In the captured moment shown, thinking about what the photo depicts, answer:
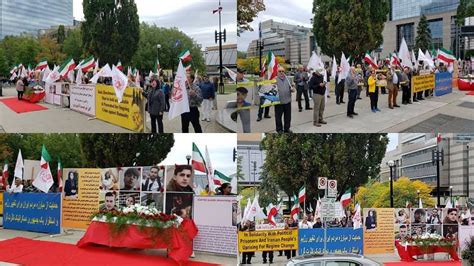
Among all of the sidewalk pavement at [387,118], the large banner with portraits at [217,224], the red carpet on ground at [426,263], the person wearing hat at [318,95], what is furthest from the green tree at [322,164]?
the person wearing hat at [318,95]

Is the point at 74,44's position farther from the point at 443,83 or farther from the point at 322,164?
the point at 322,164

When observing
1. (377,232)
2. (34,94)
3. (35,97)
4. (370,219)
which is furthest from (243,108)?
(377,232)

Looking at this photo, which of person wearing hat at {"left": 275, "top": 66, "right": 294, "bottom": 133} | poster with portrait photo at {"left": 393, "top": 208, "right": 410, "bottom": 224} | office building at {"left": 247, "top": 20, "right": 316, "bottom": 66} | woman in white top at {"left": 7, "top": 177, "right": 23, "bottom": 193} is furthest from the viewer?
poster with portrait photo at {"left": 393, "top": 208, "right": 410, "bottom": 224}

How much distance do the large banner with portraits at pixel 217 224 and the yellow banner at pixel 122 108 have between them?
1.83 meters

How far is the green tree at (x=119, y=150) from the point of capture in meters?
10.9

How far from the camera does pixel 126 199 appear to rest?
9.77m

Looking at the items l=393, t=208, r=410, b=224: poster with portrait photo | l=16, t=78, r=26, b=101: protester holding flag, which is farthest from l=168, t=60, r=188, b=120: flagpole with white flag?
l=393, t=208, r=410, b=224: poster with portrait photo

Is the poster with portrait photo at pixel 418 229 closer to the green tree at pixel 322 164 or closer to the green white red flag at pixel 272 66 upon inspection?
the green tree at pixel 322 164

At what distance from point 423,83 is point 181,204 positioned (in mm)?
4290

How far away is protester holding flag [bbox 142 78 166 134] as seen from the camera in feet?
23.1

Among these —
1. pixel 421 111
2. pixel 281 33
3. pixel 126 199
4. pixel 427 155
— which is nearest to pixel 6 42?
pixel 126 199

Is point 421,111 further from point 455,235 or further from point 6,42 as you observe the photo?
point 6,42

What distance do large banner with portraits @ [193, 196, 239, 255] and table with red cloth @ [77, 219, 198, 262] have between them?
7.9 inches

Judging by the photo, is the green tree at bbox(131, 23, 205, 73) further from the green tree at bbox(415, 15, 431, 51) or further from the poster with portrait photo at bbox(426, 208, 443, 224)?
the poster with portrait photo at bbox(426, 208, 443, 224)
